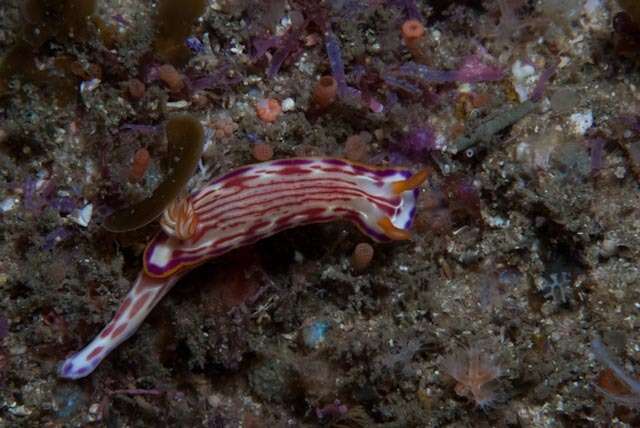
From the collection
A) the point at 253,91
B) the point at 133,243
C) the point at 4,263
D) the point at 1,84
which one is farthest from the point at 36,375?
the point at 253,91

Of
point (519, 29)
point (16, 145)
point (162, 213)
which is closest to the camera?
point (162, 213)

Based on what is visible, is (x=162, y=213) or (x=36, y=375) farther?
(x=36, y=375)

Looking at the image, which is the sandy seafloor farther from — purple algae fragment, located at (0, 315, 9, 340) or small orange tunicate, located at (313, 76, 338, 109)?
small orange tunicate, located at (313, 76, 338, 109)

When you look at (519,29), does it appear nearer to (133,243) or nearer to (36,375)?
(133,243)

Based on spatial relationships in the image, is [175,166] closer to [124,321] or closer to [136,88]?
[136,88]

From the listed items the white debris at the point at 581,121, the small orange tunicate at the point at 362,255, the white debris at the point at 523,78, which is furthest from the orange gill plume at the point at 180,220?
the white debris at the point at 581,121

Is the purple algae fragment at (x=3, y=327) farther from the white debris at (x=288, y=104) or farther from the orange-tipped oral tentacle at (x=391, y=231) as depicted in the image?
the orange-tipped oral tentacle at (x=391, y=231)

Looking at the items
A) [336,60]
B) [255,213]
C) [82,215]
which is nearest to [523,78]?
[336,60]
